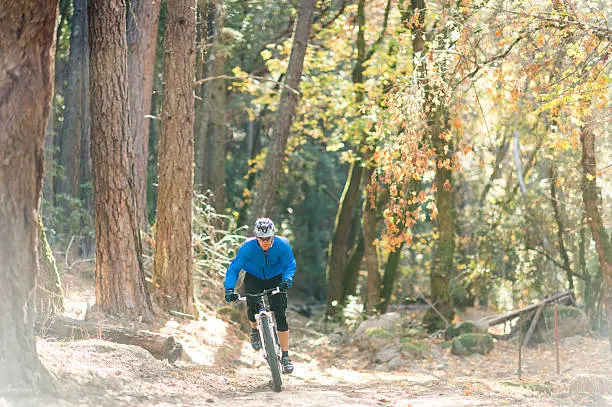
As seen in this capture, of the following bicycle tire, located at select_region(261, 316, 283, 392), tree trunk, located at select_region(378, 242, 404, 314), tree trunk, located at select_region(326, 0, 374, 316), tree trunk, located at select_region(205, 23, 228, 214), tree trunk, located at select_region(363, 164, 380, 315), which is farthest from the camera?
tree trunk, located at select_region(326, 0, 374, 316)

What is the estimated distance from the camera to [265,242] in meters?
9.45

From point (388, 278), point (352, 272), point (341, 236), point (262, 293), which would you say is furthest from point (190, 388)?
point (352, 272)

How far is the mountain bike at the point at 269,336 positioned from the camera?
30.0 feet

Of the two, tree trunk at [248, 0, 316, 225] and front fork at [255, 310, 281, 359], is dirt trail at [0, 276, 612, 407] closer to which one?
front fork at [255, 310, 281, 359]

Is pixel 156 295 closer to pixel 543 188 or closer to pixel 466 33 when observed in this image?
pixel 466 33

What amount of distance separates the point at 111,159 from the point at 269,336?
4.09 metres

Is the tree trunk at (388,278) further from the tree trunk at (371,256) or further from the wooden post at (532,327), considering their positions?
the wooden post at (532,327)

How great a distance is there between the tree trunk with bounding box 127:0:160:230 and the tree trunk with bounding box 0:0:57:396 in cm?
913

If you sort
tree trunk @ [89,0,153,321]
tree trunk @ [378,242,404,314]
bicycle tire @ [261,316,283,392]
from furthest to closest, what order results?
tree trunk @ [378,242,404,314] < tree trunk @ [89,0,153,321] < bicycle tire @ [261,316,283,392]

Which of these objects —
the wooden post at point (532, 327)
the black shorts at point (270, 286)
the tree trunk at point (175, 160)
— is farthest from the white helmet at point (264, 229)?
the wooden post at point (532, 327)

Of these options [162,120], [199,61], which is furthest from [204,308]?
[199,61]

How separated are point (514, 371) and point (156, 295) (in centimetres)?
661

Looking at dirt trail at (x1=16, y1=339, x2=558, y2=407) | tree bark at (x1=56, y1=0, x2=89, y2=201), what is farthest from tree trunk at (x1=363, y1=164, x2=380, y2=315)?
dirt trail at (x1=16, y1=339, x2=558, y2=407)

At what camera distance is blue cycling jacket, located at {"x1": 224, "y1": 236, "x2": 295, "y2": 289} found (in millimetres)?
9620
